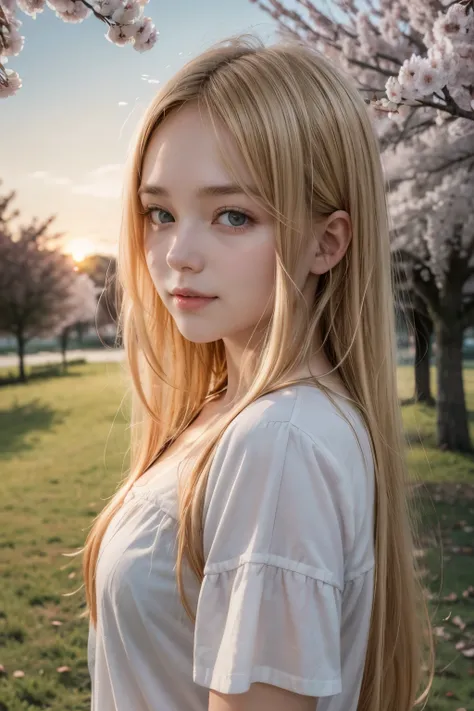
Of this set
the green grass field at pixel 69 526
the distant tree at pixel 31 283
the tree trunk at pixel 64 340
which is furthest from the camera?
the tree trunk at pixel 64 340

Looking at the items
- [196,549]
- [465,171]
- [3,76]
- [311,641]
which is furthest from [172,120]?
[465,171]

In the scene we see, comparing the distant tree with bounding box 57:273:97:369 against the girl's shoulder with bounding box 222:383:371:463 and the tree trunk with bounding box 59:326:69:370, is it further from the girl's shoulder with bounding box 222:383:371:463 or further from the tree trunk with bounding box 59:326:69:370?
the girl's shoulder with bounding box 222:383:371:463

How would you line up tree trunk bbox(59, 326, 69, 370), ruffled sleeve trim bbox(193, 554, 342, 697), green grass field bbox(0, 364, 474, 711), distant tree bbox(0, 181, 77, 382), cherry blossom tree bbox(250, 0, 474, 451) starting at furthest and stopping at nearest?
1. tree trunk bbox(59, 326, 69, 370)
2. distant tree bbox(0, 181, 77, 382)
3. cherry blossom tree bbox(250, 0, 474, 451)
4. green grass field bbox(0, 364, 474, 711)
5. ruffled sleeve trim bbox(193, 554, 342, 697)

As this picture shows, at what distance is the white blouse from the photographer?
0.83m

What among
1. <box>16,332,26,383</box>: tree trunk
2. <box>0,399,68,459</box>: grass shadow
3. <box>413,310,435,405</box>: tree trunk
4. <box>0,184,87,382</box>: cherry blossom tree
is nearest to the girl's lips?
<box>413,310,435,405</box>: tree trunk

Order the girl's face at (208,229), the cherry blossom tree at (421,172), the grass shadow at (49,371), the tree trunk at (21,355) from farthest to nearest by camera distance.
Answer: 1. the grass shadow at (49,371)
2. the tree trunk at (21,355)
3. the cherry blossom tree at (421,172)
4. the girl's face at (208,229)

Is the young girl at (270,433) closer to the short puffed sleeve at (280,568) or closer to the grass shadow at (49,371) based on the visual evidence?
the short puffed sleeve at (280,568)

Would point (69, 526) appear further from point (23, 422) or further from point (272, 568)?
point (272, 568)

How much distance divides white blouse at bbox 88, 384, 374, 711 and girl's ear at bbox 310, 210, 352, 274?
0.65 ft

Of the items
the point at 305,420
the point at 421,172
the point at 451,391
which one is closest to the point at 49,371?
the point at 451,391

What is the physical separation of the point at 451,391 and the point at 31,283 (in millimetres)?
3922

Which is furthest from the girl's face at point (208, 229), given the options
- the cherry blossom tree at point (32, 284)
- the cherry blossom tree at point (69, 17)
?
the cherry blossom tree at point (32, 284)

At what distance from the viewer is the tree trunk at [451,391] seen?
534 centimetres

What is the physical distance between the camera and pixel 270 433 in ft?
2.80
